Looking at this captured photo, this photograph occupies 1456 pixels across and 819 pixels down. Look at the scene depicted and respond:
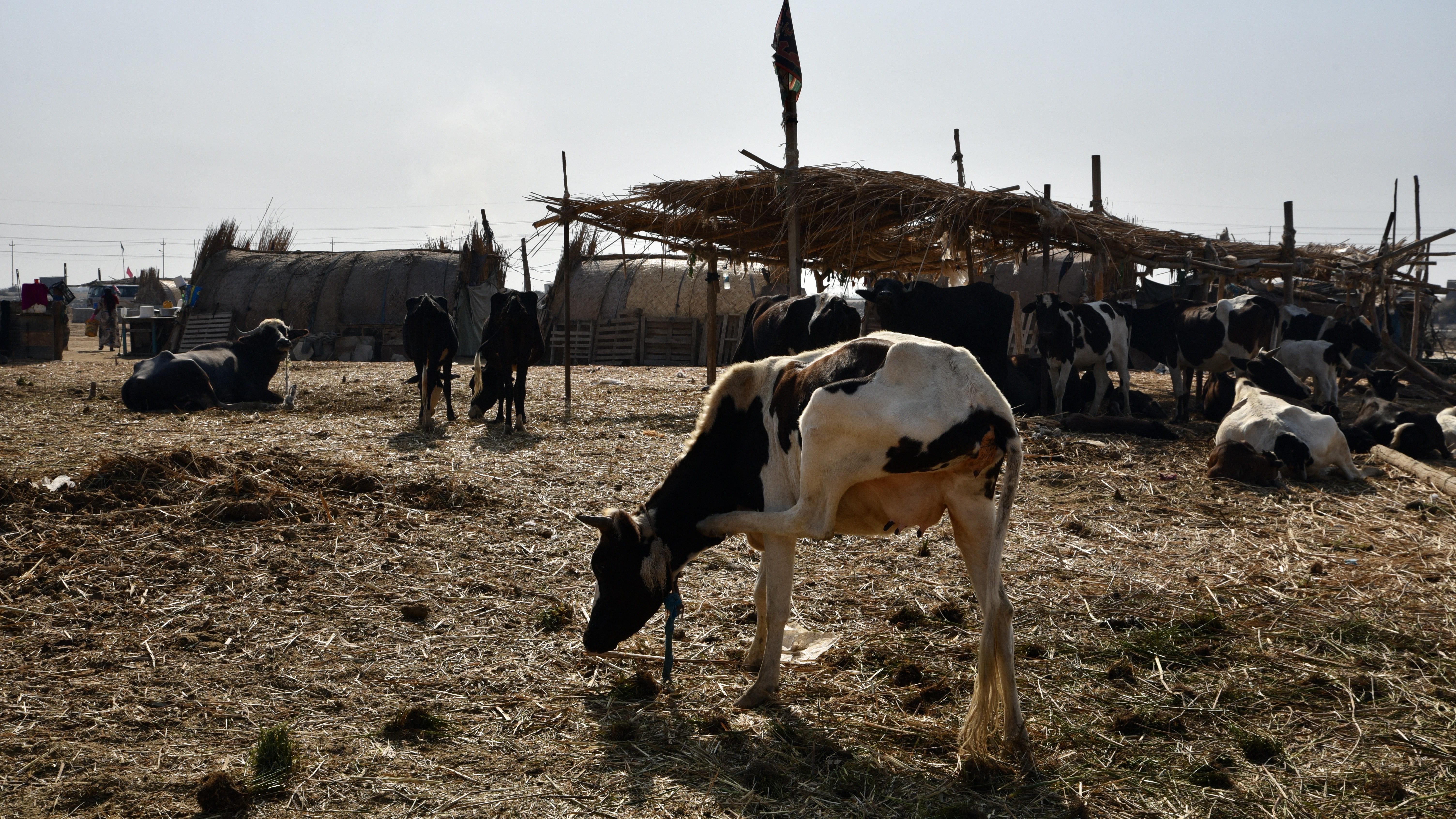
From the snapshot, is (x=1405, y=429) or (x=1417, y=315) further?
(x=1417, y=315)

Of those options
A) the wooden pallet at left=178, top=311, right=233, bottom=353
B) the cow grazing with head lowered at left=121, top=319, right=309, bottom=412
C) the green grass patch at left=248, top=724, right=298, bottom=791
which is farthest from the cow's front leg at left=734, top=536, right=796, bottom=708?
the wooden pallet at left=178, top=311, right=233, bottom=353

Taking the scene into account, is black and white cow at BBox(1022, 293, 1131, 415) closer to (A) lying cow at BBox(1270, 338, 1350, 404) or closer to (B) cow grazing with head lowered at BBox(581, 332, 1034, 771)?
(A) lying cow at BBox(1270, 338, 1350, 404)

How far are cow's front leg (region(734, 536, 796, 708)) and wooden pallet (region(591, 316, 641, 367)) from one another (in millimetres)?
23690

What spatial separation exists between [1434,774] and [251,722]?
4217mm

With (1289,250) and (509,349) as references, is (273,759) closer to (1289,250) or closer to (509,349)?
(509,349)

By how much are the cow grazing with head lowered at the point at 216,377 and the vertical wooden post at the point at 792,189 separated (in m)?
7.36

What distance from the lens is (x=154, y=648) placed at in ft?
14.3

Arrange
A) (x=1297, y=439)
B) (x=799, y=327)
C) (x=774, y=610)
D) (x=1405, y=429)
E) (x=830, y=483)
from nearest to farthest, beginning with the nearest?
(x=830, y=483) → (x=774, y=610) → (x=1297, y=439) → (x=1405, y=429) → (x=799, y=327)

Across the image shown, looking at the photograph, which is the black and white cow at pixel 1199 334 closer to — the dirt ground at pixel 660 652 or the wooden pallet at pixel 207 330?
the dirt ground at pixel 660 652

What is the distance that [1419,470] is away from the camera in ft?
28.8

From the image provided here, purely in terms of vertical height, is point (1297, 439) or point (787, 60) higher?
point (787, 60)

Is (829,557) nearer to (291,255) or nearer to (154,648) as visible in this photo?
(154,648)

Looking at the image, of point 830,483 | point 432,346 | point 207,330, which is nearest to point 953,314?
point 432,346

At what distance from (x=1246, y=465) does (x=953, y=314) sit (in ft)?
13.5
